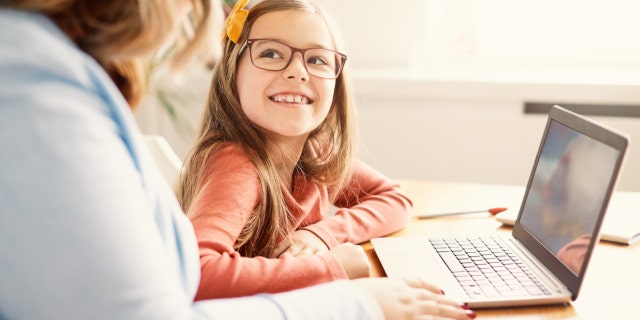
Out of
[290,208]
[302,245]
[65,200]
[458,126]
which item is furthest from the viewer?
[458,126]

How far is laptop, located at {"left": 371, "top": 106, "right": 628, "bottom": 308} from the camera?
2.96 ft

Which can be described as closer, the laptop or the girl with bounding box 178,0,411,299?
the laptop

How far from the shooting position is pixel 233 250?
3.18ft

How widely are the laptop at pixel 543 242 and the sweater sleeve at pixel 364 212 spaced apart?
6 cm

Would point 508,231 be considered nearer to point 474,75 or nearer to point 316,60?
point 316,60

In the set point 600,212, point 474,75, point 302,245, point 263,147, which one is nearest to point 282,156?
point 263,147

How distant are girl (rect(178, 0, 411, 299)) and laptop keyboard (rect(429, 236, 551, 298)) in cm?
15

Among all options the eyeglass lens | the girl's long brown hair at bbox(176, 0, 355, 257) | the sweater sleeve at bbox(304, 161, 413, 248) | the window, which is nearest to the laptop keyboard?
the sweater sleeve at bbox(304, 161, 413, 248)

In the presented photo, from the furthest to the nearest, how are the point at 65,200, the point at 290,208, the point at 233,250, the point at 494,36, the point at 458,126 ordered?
the point at 494,36 → the point at 458,126 → the point at 290,208 → the point at 233,250 → the point at 65,200

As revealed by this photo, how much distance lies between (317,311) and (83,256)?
0.27 metres

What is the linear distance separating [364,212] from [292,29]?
38 centimetres

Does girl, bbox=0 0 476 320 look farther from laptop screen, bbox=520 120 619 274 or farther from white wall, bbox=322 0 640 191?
white wall, bbox=322 0 640 191

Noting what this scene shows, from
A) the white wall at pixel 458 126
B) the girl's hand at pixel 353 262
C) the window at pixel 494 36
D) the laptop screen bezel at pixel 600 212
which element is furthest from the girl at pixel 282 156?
the window at pixel 494 36

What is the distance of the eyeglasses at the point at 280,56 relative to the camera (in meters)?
1.21
